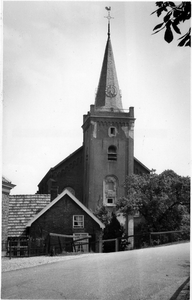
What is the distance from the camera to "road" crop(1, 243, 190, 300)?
6.91 metres

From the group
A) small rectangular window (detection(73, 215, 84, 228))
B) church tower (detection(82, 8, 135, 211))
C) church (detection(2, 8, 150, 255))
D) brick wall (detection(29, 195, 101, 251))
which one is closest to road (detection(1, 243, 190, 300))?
church (detection(2, 8, 150, 255))

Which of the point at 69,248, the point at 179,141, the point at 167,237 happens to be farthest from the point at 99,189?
the point at 179,141

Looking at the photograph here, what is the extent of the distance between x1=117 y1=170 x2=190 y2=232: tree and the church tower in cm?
90

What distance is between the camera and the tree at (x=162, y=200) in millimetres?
8555

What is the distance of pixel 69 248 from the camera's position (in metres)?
11.6

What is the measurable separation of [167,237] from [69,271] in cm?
261

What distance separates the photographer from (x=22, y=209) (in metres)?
10.2

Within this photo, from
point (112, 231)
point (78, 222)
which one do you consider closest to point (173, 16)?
point (112, 231)

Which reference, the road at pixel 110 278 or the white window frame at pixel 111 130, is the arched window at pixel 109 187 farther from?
the road at pixel 110 278

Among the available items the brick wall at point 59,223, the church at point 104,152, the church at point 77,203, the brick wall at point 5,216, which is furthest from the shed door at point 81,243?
the brick wall at point 5,216

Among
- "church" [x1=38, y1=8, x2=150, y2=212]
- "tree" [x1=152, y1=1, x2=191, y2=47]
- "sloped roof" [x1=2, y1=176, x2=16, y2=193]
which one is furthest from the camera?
"church" [x1=38, y1=8, x2=150, y2=212]

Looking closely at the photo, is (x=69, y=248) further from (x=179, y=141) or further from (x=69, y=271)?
(x=179, y=141)

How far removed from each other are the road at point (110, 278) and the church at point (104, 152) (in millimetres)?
2275

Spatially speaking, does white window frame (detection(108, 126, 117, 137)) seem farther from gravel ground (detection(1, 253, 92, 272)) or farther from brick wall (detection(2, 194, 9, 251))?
brick wall (detection(2, 194, 9, 251))
